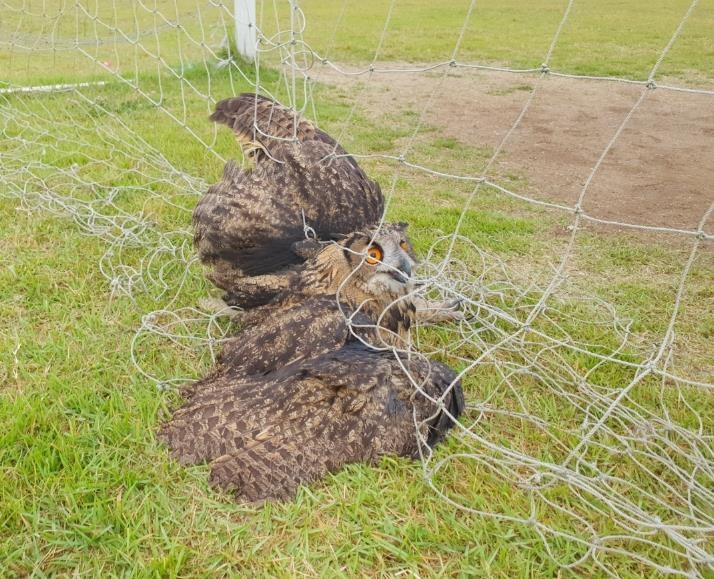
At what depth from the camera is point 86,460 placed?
2.18 m

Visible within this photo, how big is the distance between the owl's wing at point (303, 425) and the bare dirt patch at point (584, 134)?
75.7 inches

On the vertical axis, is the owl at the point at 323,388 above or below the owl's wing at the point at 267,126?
below

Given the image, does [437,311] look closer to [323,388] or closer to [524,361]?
[524,361]

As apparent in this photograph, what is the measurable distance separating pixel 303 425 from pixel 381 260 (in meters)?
0.80

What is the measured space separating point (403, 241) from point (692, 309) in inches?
71.7

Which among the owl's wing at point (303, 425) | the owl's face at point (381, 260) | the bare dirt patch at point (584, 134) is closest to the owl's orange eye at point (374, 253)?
the owl's face at point (381, 260)

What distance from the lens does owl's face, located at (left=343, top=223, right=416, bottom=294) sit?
8.42 ft

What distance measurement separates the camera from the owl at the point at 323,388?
2129 millimetres

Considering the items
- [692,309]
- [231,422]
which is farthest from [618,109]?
[231,422]

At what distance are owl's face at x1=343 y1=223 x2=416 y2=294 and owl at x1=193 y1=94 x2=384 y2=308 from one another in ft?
0.65

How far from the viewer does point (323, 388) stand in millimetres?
2191

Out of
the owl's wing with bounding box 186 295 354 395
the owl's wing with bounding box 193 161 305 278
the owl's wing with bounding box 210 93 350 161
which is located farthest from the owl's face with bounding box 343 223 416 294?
the owl's wing with bounding box 210 93 350 161

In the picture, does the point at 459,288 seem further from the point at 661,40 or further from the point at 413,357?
the point at 661,40

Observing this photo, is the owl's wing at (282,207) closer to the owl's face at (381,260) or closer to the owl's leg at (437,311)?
the owl's face at (381,260)
